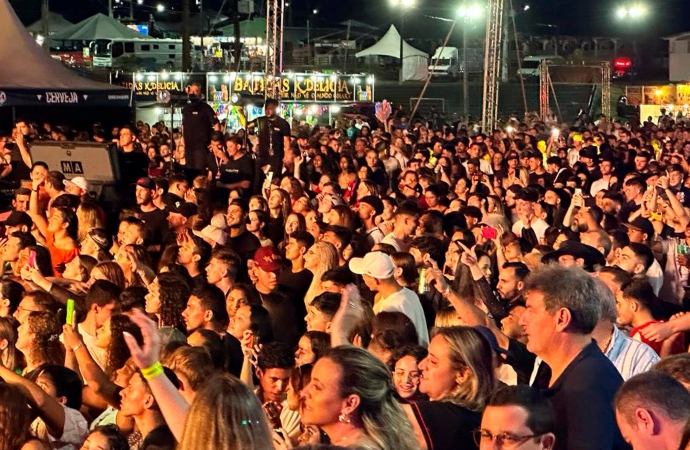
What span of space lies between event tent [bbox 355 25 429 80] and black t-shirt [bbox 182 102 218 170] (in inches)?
1321

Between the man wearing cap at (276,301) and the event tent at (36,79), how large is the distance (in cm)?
983

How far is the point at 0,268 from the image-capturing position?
10477 mm

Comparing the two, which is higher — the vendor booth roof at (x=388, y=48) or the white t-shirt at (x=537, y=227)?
the vendor booth roof at (x=388, y=48)

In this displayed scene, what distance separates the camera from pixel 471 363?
482 centimetres

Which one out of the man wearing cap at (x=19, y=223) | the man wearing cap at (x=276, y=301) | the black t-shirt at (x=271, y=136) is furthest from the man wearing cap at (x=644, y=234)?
the black t-shirt at (x=271, y=136)

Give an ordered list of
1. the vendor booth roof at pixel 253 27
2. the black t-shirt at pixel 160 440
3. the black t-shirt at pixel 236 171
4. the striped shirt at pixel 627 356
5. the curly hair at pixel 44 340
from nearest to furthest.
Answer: the black t-shirt at pixel 160 440
the striped shirt at pixel 627 356
the curly hair at pixel 44 340
the black t-shirt at pixel 236 171
the vendor booth roof at pixel 253 27

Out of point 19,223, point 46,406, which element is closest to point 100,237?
point 19,223

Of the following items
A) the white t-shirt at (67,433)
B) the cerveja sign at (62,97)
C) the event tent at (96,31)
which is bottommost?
the white t-shirt at (67,433)

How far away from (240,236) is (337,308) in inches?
158

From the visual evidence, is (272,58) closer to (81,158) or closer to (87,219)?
(81,158)

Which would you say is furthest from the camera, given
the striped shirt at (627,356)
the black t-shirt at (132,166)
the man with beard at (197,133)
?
the man with beard at (197,133)

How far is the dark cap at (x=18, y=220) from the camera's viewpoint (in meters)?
11.4

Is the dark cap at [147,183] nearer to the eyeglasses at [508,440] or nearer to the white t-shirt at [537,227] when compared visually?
the white t-shirt at [537,227]

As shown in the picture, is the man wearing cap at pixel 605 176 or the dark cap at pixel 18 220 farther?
the man wearing cap at pixel 605 176
